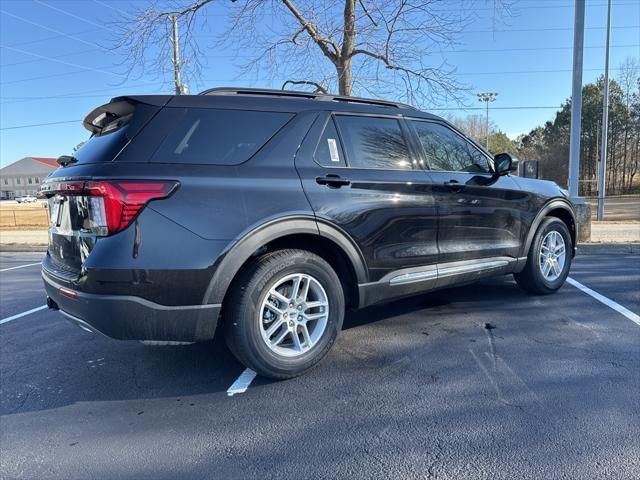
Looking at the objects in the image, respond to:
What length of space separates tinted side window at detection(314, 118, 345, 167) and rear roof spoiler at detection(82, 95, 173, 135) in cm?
108

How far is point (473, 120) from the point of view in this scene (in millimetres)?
63438

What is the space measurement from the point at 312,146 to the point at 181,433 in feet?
6.68

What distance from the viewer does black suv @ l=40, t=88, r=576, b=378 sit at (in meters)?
2.61

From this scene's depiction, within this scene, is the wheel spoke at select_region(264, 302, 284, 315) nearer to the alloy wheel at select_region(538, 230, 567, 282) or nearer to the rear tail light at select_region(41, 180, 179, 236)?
the rear tail light at select_region(41, 180, 179, 236)

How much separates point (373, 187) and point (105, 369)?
2.48 m

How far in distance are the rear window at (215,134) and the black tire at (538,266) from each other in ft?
10.4

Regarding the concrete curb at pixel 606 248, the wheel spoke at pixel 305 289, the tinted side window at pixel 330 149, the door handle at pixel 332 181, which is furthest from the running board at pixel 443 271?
the concrete curb at pixel 606 248

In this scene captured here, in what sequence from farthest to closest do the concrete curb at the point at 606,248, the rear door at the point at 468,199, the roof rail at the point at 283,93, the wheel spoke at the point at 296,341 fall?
the concrete curb at the point at 606,248 → the rear door at the point at 468,199 → the roof rail at the point at 283,93 → the wheel spoke at the point at 296,341

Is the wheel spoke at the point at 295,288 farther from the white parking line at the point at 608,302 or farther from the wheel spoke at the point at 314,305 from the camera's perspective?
the white parking line at the point at 608,302

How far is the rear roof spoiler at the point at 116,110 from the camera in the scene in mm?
2883

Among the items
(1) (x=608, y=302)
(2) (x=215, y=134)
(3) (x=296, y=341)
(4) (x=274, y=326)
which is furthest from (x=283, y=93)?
(1) (x=608, y=302)

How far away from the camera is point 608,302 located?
486 centimetres

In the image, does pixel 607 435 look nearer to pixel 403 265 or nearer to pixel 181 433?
pixel 403 265

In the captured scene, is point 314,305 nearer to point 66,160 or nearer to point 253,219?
point 253,219
